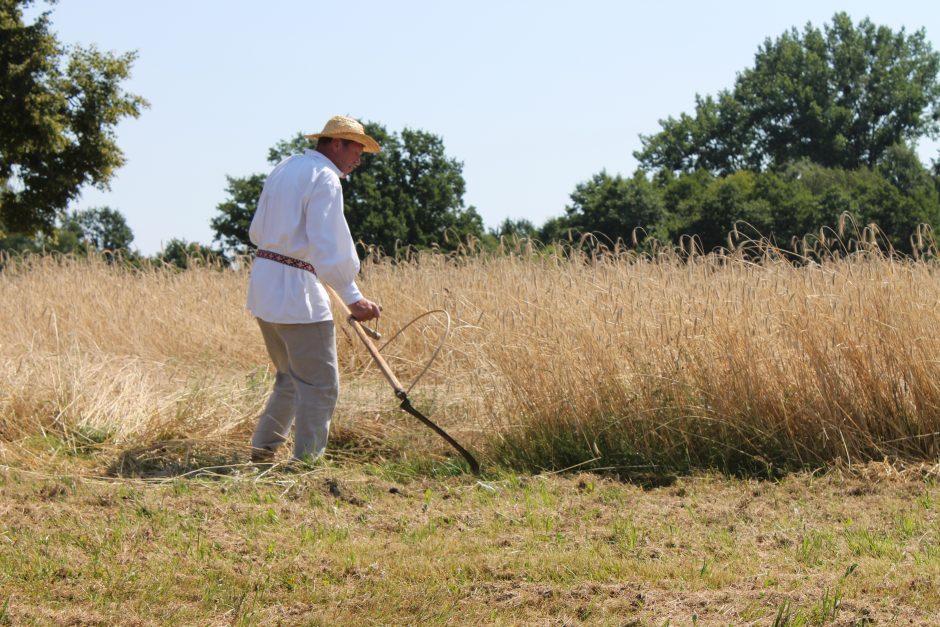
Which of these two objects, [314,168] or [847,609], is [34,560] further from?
[847,609]

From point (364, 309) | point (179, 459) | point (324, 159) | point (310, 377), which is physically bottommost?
point (179, 459)

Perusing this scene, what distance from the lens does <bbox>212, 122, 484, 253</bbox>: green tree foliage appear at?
3719 centimetres

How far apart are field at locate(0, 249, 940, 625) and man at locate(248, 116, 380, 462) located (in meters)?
0.42

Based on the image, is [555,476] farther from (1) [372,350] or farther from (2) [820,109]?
(2) [820,109]

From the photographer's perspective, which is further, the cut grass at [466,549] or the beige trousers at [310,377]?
the beige trousers at [310,377]

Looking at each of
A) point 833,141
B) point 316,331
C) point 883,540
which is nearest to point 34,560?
point 316,331

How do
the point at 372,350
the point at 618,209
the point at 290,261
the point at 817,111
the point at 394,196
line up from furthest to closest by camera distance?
1. the point at 817,111
2. the point at 394,196
3. the point at 618,209
4. the point at 372,350
5. the point at 290,261

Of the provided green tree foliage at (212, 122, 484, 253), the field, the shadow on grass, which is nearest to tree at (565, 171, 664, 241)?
green tree foliage at (212, 122, 484, 253)

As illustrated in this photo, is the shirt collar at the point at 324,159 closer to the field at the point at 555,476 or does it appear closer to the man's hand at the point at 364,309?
the man's hand at the point at 364,309

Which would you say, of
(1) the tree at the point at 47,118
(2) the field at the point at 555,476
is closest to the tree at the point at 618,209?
(1) the tree at the point at 47,118

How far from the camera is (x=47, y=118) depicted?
21.2 meters

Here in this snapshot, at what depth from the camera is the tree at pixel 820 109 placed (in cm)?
6281

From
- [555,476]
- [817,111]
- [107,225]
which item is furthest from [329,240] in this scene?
[107,225]

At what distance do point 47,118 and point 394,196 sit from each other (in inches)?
722
